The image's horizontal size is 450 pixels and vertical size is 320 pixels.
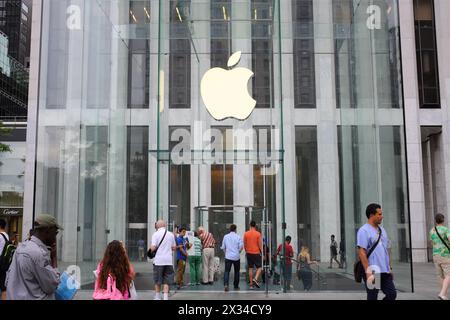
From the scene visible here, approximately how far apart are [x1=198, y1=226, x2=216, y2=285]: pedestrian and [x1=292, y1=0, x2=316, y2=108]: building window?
15.5 ft

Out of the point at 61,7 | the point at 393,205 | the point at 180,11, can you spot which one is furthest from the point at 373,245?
the point at 61,7

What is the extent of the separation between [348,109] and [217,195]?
17.1 feet

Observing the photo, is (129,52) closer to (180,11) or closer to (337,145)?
(180,11)

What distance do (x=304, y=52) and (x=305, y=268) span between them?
5996 mm

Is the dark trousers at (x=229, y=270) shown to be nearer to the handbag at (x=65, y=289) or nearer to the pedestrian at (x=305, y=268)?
the pedestrian at (x=305, y=268)

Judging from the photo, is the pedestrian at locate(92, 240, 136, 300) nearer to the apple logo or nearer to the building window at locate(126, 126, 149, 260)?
the building window at locate(126, 126, 149, 260)

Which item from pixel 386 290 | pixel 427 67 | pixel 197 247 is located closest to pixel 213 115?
pixel 197 247

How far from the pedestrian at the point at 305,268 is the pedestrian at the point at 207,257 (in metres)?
2.57

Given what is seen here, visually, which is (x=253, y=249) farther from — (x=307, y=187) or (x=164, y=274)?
(x=164, y=274)

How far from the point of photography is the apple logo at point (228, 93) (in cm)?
1582

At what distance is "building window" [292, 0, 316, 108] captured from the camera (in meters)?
16.0

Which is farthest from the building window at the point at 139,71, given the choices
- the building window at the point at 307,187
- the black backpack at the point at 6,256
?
the black backpack at the point at 6,256

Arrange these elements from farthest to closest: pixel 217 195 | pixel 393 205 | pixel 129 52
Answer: pixel 217 195
pixel 129 52
pixel 393 205

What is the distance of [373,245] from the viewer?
7.32 meters
